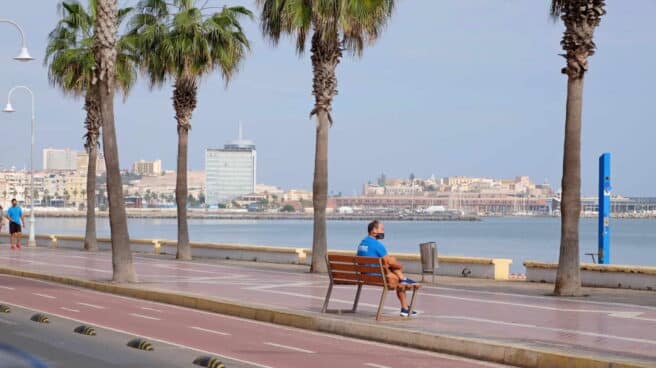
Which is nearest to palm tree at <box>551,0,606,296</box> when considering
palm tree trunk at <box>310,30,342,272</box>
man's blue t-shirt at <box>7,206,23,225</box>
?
palm tree trunk at <box>310,30,342,272</box>

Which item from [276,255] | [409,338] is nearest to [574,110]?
[409,338]

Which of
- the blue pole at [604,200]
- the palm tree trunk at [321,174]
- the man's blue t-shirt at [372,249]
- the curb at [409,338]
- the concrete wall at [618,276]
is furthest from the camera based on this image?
the palm tree trunk at [321,174]

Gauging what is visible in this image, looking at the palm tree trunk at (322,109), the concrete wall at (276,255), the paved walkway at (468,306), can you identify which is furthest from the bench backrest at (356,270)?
the palm tree trunk at (322,109)

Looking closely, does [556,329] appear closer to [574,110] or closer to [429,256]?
[574,110]

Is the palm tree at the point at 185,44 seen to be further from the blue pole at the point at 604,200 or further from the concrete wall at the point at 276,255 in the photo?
the blue pole at the point at 604,200

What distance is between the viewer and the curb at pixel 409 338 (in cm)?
1141

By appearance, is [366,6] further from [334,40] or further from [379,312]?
[379,312]

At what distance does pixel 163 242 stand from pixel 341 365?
27623mm

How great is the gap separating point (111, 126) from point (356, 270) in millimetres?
9992

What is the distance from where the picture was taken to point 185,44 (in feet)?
108

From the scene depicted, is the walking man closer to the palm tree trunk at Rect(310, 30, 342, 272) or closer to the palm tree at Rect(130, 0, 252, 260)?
the palm tree at Rect(130, 0, 252, 260)

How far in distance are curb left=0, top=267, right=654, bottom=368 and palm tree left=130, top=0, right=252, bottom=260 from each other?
46.4 feet

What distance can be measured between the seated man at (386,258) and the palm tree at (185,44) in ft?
61.0

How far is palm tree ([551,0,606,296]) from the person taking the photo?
20.0 m
